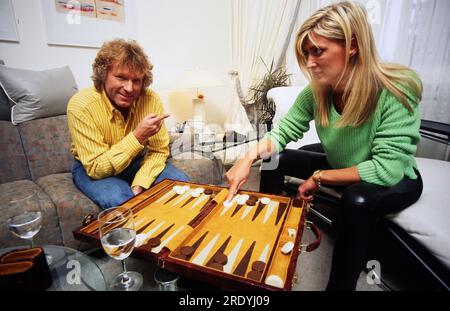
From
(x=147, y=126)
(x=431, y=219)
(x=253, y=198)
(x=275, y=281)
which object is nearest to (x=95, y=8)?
(x=147, y=126)

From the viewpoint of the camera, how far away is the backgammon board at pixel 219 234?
0.75 metres

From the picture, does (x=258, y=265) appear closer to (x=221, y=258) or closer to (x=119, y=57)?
(x=221, y=258)

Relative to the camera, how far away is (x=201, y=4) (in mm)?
2889

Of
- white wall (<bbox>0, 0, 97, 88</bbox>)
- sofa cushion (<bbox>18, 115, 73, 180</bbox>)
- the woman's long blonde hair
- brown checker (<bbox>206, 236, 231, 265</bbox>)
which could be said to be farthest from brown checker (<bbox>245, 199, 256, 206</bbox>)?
white wall (<bbox>0, 0, 97, 88</bbox>)

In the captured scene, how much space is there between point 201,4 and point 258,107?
138 cm

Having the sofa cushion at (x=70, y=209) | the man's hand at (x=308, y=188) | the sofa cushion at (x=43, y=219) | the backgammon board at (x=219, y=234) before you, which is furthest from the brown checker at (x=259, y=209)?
the sofa cushion at (x=43, y=219)

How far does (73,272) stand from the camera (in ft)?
2.89

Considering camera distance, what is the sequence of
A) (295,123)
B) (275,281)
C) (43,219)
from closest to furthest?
(275,281)
(43,219)
(295,123)

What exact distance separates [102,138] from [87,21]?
134 cm

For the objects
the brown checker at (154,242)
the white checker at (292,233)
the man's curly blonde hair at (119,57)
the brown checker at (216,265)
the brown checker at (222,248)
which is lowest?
the brown checker at (222,248)

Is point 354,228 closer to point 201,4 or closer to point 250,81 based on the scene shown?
point 250,81

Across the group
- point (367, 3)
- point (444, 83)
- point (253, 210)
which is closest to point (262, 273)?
point (253, 210)

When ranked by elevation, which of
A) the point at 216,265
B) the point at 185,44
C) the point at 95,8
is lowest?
the point at 216,265

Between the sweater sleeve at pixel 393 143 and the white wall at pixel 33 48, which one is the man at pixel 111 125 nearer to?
the white wall at pixel 33 48
